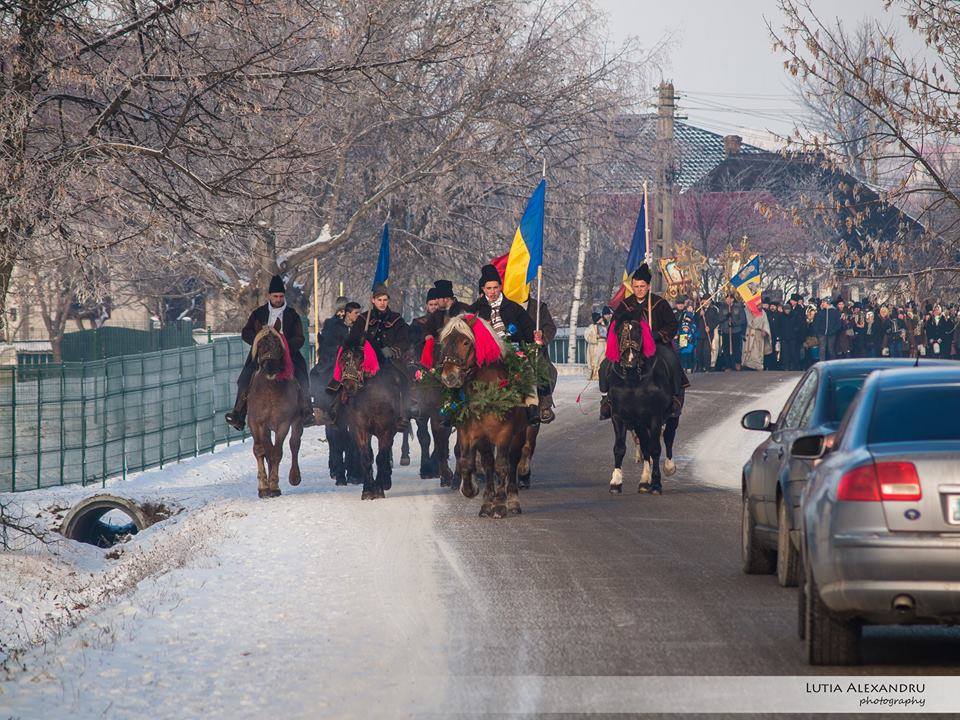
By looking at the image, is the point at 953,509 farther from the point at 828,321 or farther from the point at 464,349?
the point at 828,321

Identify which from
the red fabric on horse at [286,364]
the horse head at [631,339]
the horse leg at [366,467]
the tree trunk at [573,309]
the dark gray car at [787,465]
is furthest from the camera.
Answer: the tree trunk at [573,309]

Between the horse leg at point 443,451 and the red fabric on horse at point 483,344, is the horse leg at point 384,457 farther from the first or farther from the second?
the red fabric on horse at point 483,344

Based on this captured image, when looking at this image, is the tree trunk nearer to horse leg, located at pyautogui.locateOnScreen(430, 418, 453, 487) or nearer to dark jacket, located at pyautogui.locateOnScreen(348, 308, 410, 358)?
horse leg, located at pyautogui.locateOnScreen(430, 418, 453, 487)

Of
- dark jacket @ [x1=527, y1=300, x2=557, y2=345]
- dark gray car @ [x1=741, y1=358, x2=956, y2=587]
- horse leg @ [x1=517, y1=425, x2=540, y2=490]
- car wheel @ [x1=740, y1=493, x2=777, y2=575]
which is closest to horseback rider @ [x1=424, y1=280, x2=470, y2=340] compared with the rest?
dark jacket @ [x1=527, y1=300, x2=557, y2=345]

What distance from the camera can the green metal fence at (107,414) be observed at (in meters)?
21.5

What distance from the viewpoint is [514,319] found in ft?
53.1

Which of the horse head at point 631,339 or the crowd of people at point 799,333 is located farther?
the crowd of people at point 799,333

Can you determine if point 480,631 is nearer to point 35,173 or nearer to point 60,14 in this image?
point 35,173

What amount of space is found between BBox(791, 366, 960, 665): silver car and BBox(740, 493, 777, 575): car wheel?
11.4 ft

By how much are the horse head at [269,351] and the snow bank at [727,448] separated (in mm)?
5430

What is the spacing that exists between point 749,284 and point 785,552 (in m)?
31.9

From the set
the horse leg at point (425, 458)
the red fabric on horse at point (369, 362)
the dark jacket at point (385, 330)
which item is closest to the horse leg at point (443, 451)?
the dark jacket at point (385, 330)

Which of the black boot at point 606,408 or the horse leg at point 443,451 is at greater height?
the black boot at point 606,408

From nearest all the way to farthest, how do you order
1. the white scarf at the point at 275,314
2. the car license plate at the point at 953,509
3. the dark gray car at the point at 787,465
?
1. the car license plate at the point at 953,509
2. the dark gray car at the point at 787,465
3. the white scarf at the point at 275,314
